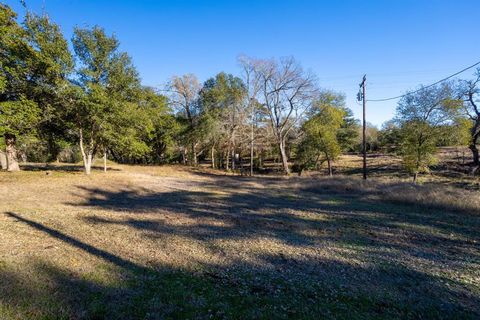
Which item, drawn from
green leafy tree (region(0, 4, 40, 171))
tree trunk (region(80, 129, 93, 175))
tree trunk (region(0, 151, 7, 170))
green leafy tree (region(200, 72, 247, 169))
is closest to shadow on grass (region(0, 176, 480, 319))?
green leafy tree (region(0, 4, 40, 171))

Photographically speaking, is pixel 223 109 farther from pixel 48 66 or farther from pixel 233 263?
pixel 233 263

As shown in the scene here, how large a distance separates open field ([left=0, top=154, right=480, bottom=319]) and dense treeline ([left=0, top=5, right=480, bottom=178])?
8.77 m

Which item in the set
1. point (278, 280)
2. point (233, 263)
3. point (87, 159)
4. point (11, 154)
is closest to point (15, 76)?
point (11, 154)

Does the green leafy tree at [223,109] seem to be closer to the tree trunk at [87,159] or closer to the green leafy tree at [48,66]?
the tree trunk at [87,159]

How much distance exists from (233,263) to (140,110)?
52.7ft

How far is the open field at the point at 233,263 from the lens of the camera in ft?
10.0

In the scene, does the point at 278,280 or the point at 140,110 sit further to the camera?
the point at 140,110

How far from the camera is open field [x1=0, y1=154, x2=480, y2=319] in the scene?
3059mm

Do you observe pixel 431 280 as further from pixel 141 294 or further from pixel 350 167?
pixel 350 167

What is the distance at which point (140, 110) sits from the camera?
17.7 metres

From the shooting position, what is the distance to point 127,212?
8.05 metres

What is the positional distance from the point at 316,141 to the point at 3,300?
27.5 meters

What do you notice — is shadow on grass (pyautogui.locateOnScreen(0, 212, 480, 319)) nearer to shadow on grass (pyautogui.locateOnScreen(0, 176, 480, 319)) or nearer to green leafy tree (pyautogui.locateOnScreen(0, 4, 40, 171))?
shadow on grass (pyautogui.locateOnScreen(0, 176, 480, 319))

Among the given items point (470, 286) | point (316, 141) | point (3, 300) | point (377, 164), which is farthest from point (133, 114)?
point (377, 164)
